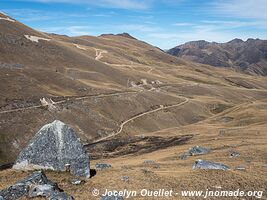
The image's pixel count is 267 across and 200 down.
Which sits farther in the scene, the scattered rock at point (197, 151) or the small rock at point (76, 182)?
the scattered rock at point (197, 151)

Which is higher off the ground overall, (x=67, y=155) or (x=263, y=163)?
(x=67, y=155)

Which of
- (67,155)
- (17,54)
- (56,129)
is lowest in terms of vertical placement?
(67,155)

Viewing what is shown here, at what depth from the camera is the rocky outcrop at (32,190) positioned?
25969 mm

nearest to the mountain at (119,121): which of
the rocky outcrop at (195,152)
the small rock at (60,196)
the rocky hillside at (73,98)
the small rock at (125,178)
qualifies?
the small rock at (125,178)

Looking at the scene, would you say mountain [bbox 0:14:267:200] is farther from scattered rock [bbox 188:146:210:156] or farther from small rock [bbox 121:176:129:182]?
scattered rock [bbox 188:146:210:156]

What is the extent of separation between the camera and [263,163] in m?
42.7

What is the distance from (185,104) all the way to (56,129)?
124 m

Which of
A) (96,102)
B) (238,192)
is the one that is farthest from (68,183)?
(96,102)

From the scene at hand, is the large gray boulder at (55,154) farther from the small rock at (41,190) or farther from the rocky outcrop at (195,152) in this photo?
the rocky outcrop at (195,152)

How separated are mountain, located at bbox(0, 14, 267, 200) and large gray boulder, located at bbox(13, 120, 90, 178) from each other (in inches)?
28.0

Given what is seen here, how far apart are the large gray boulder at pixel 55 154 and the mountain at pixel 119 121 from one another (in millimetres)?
711

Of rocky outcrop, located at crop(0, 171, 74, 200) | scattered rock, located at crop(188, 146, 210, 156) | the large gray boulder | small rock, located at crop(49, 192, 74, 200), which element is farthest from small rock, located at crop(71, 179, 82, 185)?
scattered rock, located at crop(188, 146, 210, 156)

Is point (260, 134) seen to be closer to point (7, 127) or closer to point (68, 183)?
point (68, 183)

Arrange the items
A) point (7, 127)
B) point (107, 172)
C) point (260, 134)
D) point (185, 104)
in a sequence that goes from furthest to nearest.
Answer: point (185, 104)
point (7, 127)
point (260, 134)
point (107, 172)
